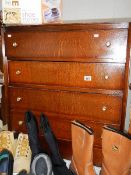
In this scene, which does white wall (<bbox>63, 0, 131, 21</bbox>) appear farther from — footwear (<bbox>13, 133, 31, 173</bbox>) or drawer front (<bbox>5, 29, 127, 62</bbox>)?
footwear (<bbox>13, 133, 31, 173</bbox>)

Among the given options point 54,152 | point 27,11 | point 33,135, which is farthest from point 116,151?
point 27,11

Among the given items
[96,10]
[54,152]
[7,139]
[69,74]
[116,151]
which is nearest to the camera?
[116,151]

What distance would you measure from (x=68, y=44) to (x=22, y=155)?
94 cm

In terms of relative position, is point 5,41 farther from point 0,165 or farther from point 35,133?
point 0,165

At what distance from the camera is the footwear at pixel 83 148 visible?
128 centimetres

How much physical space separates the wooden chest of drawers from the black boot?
8.0 inches

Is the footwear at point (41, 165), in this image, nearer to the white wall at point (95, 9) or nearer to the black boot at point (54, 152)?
the black boot at point (54, 152)

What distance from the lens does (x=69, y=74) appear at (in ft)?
4.92

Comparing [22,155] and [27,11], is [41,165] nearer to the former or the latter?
[22,155]

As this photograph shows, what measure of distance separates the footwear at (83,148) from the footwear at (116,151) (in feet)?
0.33

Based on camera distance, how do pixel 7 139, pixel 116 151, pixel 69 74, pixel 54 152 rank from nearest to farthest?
pixel 116 151 → pixel 54 152 → pixel 69 74 → pixel 7 139

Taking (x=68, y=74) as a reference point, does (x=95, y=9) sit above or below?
above

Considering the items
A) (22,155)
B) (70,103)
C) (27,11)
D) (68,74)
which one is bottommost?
(22,155)

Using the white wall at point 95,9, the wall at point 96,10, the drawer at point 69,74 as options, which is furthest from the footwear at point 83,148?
the white wall at point 95,9
